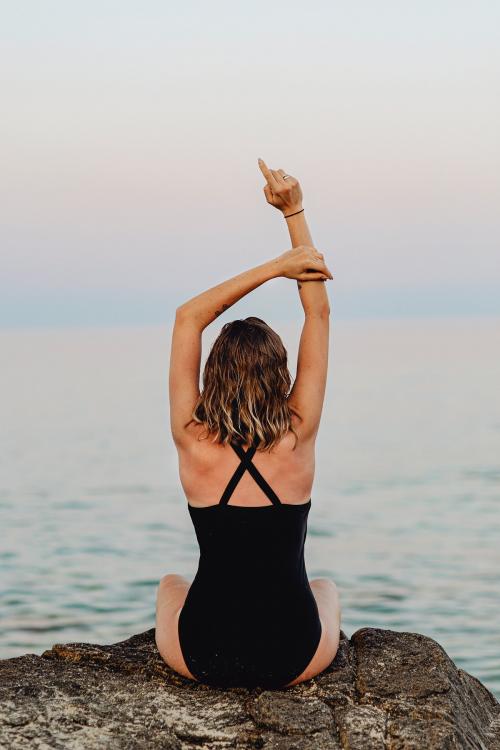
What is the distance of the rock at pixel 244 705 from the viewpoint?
341 cm

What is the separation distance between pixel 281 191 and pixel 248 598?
5.65ft

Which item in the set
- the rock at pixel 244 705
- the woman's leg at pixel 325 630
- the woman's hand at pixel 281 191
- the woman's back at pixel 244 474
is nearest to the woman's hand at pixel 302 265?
the woman's hand at pixel 281 191

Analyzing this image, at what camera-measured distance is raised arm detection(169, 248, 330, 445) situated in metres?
3.91

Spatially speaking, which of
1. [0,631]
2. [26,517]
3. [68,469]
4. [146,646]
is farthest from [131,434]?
[146,646]

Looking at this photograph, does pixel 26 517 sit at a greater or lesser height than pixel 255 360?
lesser

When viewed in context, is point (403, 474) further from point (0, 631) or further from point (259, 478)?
point (259, 478)

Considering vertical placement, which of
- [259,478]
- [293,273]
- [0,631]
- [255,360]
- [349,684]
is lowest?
[0,631]

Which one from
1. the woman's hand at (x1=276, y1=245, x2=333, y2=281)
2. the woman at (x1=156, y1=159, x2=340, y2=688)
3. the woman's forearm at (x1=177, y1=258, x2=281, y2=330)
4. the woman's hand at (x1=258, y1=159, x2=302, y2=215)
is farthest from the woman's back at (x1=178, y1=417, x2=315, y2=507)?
the woman's hand at (x1=258, y1=159, x2=302, y2=215)

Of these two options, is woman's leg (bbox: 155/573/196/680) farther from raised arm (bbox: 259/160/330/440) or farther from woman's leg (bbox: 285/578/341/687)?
raised arm (bbox: 259/160/330/440)

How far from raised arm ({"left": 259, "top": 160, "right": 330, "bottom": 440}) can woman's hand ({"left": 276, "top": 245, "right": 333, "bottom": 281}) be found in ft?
0.13

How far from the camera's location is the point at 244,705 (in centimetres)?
369

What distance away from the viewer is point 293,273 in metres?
4.02

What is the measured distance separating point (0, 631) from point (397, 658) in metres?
6.60

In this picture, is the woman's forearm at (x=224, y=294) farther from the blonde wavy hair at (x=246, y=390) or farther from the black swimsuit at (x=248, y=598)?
the black swimsuit at (x=248, y=598)
